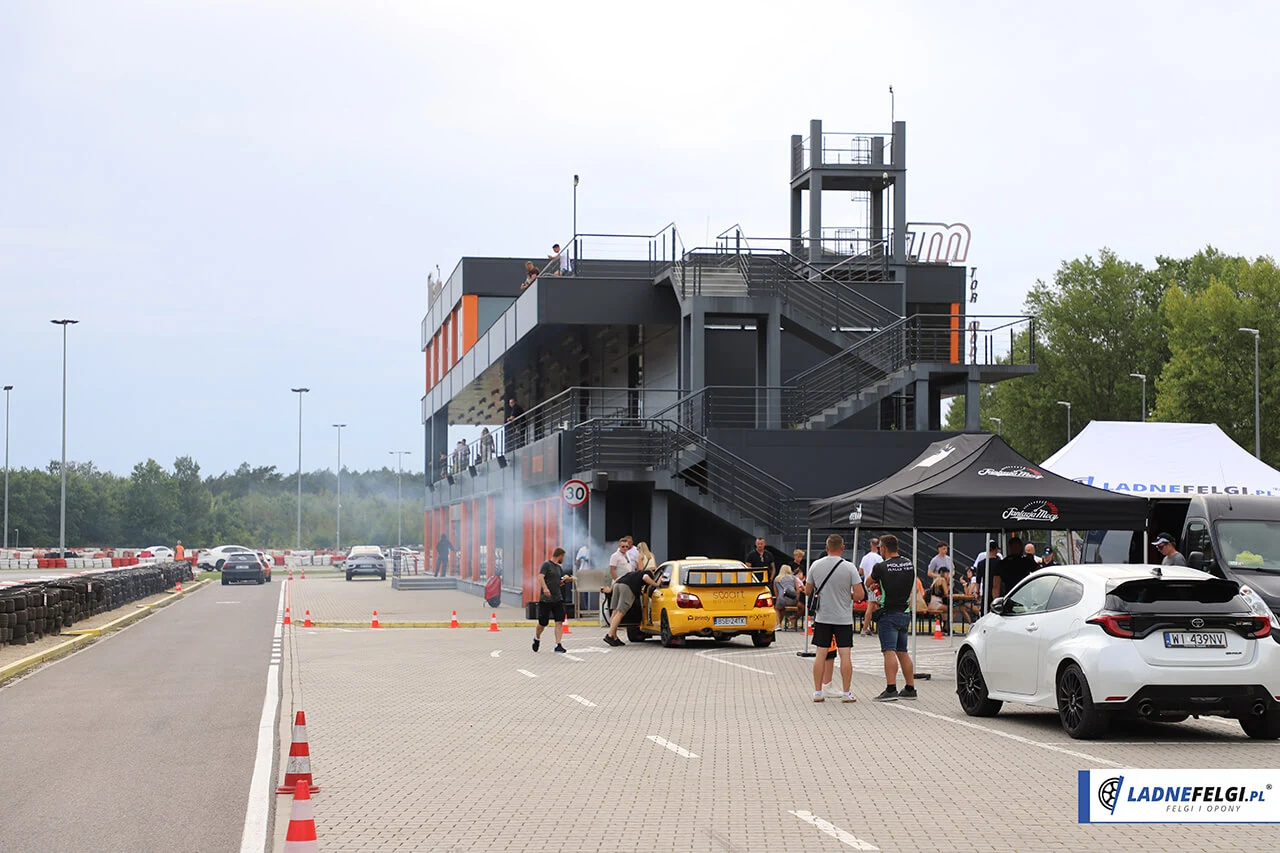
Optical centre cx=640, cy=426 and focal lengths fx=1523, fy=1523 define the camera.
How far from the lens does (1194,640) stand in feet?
41.7

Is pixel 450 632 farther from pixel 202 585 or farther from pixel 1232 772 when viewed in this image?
pixel 202 585

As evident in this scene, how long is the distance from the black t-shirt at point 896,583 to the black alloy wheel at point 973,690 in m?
1.18

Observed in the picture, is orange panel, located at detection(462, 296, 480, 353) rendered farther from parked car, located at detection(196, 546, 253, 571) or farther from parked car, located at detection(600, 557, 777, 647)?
parked car, located at detection(600, 557, 777, 647)

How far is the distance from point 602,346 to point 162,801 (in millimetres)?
37016

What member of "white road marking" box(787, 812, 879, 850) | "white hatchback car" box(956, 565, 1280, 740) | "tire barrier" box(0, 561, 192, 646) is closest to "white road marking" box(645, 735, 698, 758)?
"white road marking" box(787, 812, 879, 850)

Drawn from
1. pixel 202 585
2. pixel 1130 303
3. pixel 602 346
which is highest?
pixel 1130 303

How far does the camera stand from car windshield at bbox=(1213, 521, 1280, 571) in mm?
18906

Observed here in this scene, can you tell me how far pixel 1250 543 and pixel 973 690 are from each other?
6119 millimetres

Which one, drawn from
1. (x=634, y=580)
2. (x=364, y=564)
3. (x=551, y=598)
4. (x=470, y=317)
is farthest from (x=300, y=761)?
(x=364, y=564)

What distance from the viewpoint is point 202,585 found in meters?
64.9

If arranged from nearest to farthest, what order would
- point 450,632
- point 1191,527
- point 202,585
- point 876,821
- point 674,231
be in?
1. point 876,821
2. point 1191,527
3. point 450,632
4. point 674,231
5. point 202,585

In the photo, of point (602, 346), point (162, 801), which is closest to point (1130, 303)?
point (602, 346)

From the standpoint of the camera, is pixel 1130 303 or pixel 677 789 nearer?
pixel 677 789

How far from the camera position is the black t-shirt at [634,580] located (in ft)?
85.1
